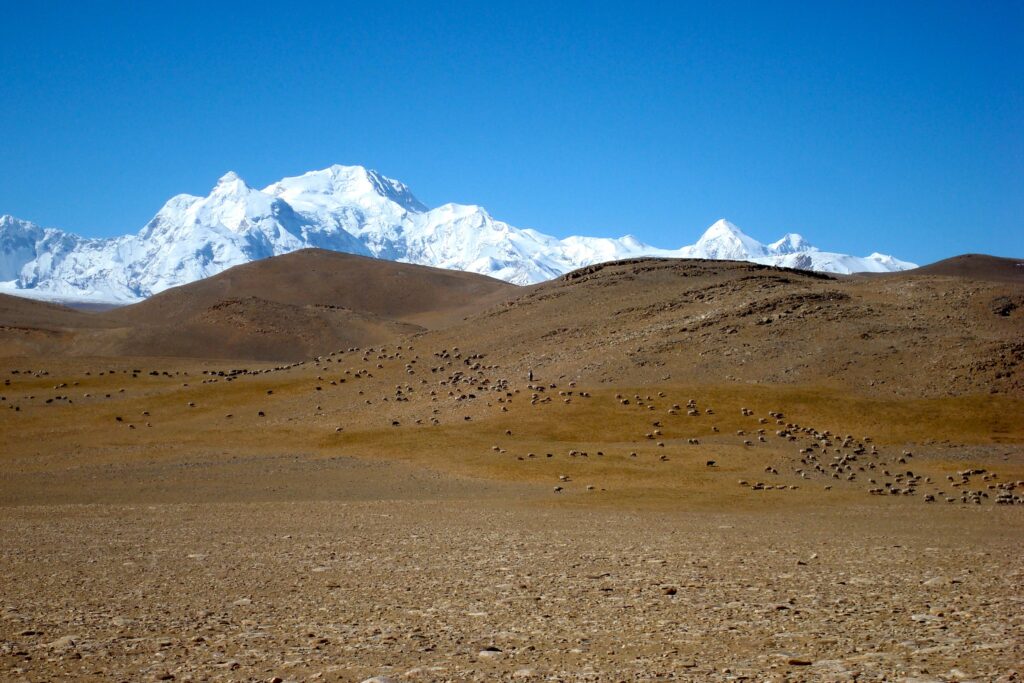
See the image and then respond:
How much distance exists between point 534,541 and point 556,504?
6298mm

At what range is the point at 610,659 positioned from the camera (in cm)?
843

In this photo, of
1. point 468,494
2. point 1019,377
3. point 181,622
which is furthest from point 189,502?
point 1019,377

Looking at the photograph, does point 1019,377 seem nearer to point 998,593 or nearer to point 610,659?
point 998,593

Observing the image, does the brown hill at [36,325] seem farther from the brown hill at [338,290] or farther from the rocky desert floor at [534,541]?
the rocky desert floor at [534,541]

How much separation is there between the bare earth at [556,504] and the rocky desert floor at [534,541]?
0.07 m

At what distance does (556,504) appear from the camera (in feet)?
71.4

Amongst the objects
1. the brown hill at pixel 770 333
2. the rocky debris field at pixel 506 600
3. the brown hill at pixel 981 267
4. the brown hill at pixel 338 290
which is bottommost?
the rocky debris field at pixel 506 600

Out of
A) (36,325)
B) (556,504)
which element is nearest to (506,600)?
(556,504)

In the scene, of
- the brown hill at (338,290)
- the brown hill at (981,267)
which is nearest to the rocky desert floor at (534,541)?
the brown hill at (338,290)

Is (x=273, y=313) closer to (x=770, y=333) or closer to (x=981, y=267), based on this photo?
(x=770, y=333)

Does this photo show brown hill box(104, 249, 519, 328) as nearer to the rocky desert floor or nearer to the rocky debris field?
the rocky desert floor

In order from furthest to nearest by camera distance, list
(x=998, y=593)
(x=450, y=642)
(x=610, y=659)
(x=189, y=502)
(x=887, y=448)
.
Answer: (x=887, y=448) → (x=189, y=502) → (x=998, y=593) → (x=450, y=642) → (x=610, y=659)

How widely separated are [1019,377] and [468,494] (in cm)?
2292

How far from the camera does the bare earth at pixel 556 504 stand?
892 cm
